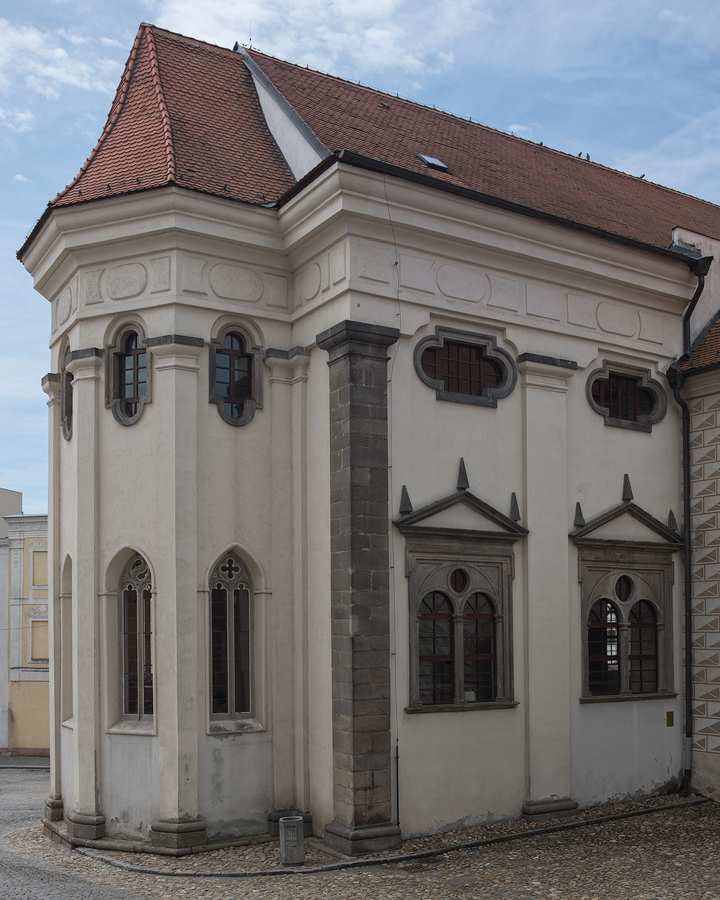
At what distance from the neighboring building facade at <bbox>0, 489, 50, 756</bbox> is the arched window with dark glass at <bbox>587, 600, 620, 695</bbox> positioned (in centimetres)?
1774

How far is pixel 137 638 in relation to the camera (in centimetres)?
1429

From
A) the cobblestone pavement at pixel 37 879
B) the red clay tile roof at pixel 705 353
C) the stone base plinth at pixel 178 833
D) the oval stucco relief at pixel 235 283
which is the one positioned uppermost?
the oval stucco relief at pixel 235 283

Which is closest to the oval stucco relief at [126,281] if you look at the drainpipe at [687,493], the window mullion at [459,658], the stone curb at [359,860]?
the window mullion at [459,658]

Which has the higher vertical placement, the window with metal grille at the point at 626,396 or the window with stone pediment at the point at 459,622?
the window with metal grille at the point at 626,396

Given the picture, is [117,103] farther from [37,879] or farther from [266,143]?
[37,879]

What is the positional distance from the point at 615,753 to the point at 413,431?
231 inches

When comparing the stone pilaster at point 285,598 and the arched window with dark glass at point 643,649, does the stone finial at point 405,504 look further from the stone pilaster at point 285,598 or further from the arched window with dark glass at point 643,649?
the arched window with dark glass at point 643,649

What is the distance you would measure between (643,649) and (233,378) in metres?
7.68

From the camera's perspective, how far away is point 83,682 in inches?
557

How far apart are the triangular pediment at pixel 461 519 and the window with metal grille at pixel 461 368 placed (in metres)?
1.59

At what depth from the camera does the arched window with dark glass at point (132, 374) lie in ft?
47.8

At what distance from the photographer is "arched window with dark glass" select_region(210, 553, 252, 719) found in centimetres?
→ 1407

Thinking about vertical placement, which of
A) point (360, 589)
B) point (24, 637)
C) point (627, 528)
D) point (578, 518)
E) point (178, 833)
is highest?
point (578, 518)

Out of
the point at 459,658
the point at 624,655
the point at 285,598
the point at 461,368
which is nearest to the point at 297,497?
the point at 285,598
